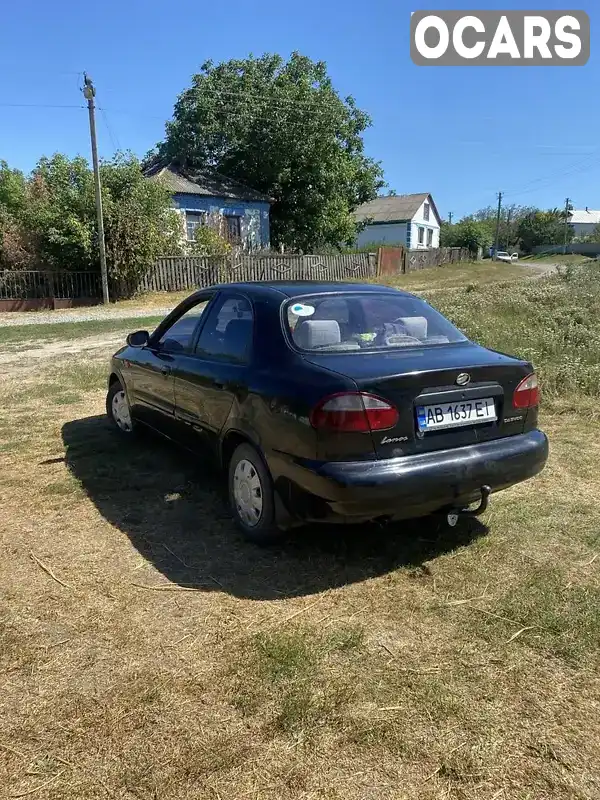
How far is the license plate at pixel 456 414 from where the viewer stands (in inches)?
129

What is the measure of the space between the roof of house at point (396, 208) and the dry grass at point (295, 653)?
54152mm

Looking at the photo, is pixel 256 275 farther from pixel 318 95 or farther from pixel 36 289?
pixel 318 95

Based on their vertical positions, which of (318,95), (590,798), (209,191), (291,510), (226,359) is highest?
(318,95)

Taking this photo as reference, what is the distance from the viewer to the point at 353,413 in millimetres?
3127

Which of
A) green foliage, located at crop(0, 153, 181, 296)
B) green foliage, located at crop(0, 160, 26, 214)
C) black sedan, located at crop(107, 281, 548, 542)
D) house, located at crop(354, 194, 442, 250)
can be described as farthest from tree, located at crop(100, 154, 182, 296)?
house, located at crop(354, 194, 442, 250)

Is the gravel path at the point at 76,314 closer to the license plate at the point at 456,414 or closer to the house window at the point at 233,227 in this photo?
the house window at the point at 233,227

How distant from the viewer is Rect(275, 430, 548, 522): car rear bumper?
3.10 meters

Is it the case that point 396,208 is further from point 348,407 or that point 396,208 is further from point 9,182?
point 348,407

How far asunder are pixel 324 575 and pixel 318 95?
3580 centimetres

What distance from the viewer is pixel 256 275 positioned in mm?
27219

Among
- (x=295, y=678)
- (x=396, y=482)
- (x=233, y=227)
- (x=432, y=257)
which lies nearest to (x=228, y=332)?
(x=396, y=482)

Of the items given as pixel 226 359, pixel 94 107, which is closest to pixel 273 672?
pixel 226 359

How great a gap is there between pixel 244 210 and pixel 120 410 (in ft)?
97.6

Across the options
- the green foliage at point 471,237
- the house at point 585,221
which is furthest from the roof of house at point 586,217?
the green foliage at point 471,237
